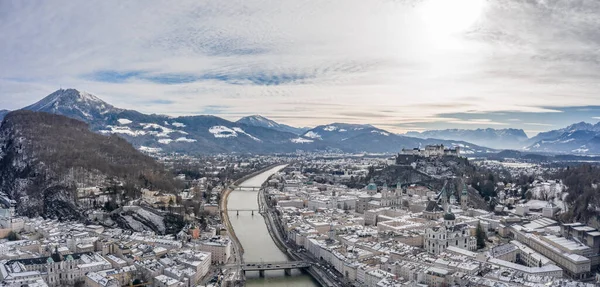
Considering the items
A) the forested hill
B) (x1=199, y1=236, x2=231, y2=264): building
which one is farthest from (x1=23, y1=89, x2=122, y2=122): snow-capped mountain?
(x1=199, y1=236, x2=231, y2=264): building

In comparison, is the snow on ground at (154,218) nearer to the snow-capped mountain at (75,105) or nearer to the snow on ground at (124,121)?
the snow-capped mountain at (75,105)

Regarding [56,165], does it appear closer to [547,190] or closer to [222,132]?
[547,190]

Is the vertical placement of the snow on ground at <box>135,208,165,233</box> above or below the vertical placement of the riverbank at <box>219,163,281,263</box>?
above

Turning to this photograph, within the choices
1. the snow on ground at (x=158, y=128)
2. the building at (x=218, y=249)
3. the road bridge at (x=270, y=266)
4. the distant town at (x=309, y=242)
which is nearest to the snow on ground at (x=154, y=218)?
the distant town at (x=309, y=242)

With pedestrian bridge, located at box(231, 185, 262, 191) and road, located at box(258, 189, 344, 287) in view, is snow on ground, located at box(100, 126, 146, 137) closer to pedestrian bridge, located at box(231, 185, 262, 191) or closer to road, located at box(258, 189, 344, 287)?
pedestrian bridge, located at box(231, 185, 262, 191)

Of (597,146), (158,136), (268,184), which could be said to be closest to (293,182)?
(268,184)

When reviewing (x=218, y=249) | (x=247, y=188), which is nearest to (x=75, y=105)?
(x=247, y=188)
